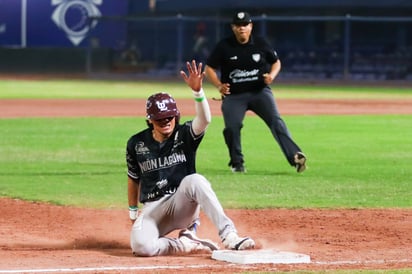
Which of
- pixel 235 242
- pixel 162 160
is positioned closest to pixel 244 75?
pixel 162 160

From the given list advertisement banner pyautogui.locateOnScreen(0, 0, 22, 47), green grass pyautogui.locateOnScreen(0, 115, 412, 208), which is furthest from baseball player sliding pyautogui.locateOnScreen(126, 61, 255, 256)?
advertisement banner pyautogui.locateOnScreen(0, 0, 22, 47)

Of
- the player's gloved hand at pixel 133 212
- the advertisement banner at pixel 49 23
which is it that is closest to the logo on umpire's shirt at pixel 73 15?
the advertisement banner at pixel 49 23

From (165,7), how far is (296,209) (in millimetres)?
32063

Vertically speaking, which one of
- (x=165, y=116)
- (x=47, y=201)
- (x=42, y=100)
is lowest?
(x=42, y=100)

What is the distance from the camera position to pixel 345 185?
12086mm

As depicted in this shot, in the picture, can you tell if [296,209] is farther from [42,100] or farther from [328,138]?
[42,100]

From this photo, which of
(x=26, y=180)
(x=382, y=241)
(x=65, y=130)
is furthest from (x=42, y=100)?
(x=382, y=241)

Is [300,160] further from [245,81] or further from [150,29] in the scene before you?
[150,29]

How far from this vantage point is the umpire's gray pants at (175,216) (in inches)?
301

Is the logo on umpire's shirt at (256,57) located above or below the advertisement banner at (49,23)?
above

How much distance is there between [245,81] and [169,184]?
501cm

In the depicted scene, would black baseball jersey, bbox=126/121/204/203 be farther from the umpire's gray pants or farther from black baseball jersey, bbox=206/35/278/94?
black baseball jersey, bbox=206/35/278/94

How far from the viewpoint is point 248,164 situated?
14250 millimetres

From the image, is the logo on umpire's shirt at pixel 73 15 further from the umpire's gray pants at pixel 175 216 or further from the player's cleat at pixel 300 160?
the umpire's gray pants at pixel 175 216
